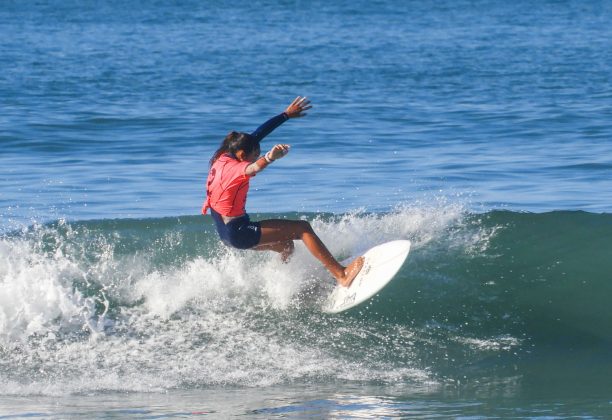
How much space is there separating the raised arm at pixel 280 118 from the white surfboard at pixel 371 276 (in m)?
1.43

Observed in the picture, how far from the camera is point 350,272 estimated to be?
9266 millimetres

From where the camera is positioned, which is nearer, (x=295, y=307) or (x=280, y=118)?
(x=280, y=118)

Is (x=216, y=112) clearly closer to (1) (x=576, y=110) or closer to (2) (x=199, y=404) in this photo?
(1) (x=576, y=110)

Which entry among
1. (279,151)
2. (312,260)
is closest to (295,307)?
(312,260)

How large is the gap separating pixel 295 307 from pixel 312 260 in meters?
0.49

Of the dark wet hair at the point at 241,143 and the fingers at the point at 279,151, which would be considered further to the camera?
the dark wet hair at the point at 241,143

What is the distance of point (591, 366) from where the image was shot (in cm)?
874

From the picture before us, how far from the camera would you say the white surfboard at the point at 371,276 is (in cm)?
904

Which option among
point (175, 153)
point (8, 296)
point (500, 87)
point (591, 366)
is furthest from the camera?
point (500, 87)

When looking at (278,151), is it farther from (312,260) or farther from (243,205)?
(312,260)

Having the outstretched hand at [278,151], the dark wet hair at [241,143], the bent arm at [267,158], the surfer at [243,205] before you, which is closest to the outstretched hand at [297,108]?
the surfer at [243,205]

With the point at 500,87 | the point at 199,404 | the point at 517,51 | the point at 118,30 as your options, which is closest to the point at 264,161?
the point at 199,404

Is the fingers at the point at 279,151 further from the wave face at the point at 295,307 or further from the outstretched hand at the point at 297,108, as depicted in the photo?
the wave face at the point at 295,307

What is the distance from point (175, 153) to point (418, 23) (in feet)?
111
